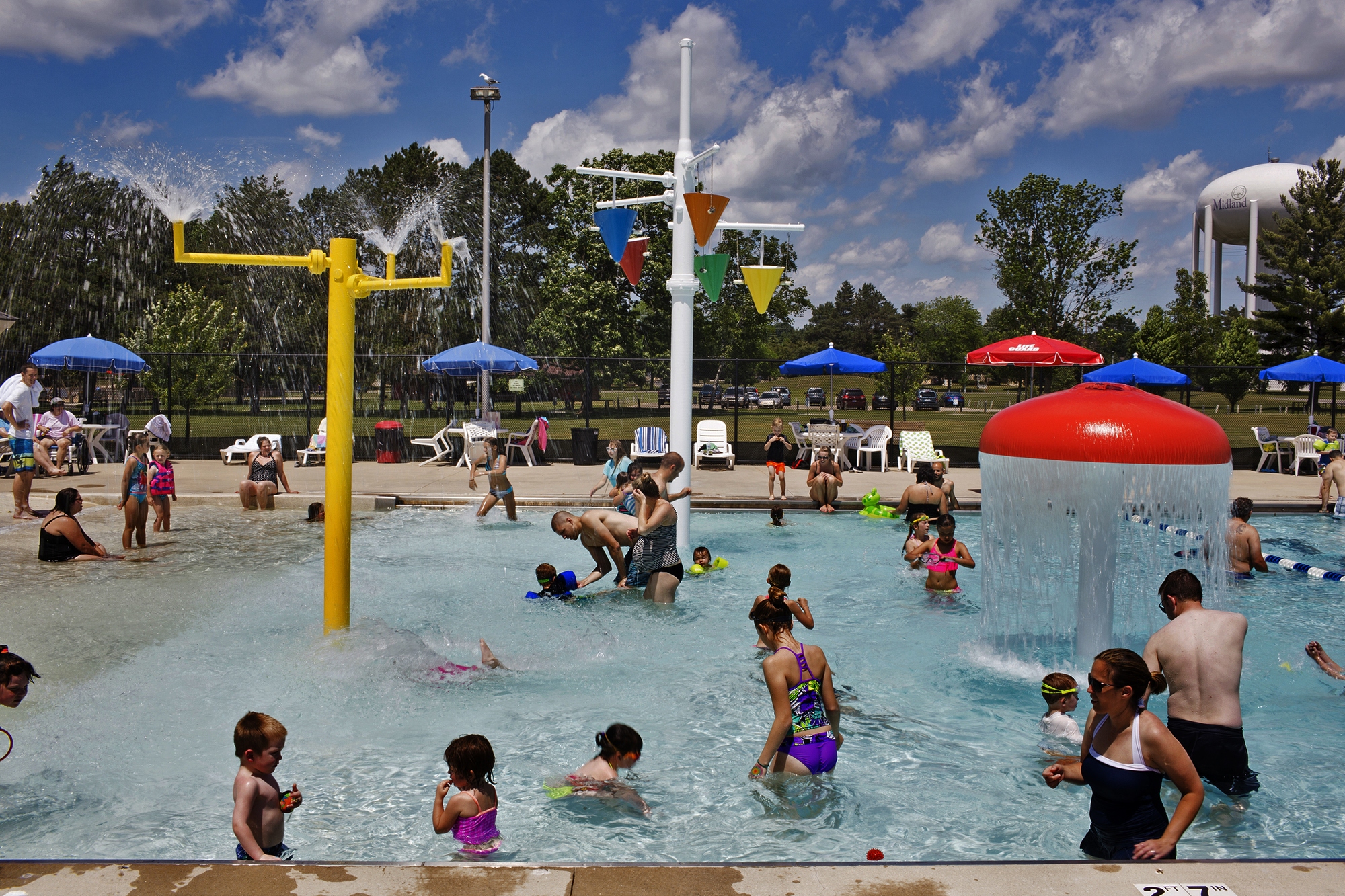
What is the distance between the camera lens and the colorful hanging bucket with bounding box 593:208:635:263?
10.7 metres

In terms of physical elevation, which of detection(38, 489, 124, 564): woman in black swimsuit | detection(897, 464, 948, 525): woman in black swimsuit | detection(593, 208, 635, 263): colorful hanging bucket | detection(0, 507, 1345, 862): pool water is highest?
detection(593, 208, 635, 263): colorful hanging bucket

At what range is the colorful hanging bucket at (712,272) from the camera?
11.6 metres

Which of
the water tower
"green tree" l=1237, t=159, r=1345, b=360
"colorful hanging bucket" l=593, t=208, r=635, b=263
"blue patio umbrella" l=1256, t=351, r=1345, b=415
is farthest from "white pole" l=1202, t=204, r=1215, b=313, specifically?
"colorful hanging bucket" l=593, t=208, r=635, b=263

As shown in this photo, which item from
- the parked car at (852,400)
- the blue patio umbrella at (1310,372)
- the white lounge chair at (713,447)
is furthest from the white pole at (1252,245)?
the white lounge chair at (713,447)

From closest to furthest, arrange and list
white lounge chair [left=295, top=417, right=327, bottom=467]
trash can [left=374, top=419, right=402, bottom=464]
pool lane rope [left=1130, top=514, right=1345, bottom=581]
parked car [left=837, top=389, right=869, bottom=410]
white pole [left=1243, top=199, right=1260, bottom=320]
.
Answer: pool lane rope [left=1130, top=514, right=1345, bottom=581]
white lounge chair [left=295, top=417, right=327, bottom=467]
trash can [left=374, top=419, right=402, bottom=464]
parked car [left=837, top=389, right=869, bottom=410]
white pole [left=1243, top=199, right=1260, bottom=320]

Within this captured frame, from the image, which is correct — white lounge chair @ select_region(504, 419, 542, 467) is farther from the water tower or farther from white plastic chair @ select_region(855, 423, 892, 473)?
the water tower

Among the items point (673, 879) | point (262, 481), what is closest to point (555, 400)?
point (262, 481)

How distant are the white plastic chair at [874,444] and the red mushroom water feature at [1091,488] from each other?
1303 centimetres

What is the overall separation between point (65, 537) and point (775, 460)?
1111 cm

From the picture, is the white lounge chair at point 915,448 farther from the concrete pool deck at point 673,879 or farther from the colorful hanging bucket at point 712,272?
the concrete pool deck at point 673,879

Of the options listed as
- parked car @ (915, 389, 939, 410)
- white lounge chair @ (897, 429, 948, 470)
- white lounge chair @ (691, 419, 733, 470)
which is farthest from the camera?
parked car @ (915, 389, 939, 410)

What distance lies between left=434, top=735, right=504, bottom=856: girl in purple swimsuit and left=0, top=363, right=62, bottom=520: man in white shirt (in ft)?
38.8

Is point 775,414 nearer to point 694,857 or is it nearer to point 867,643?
point 867,643

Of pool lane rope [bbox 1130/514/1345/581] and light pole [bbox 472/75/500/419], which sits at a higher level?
light pole [bbox 472/75/500/419]
